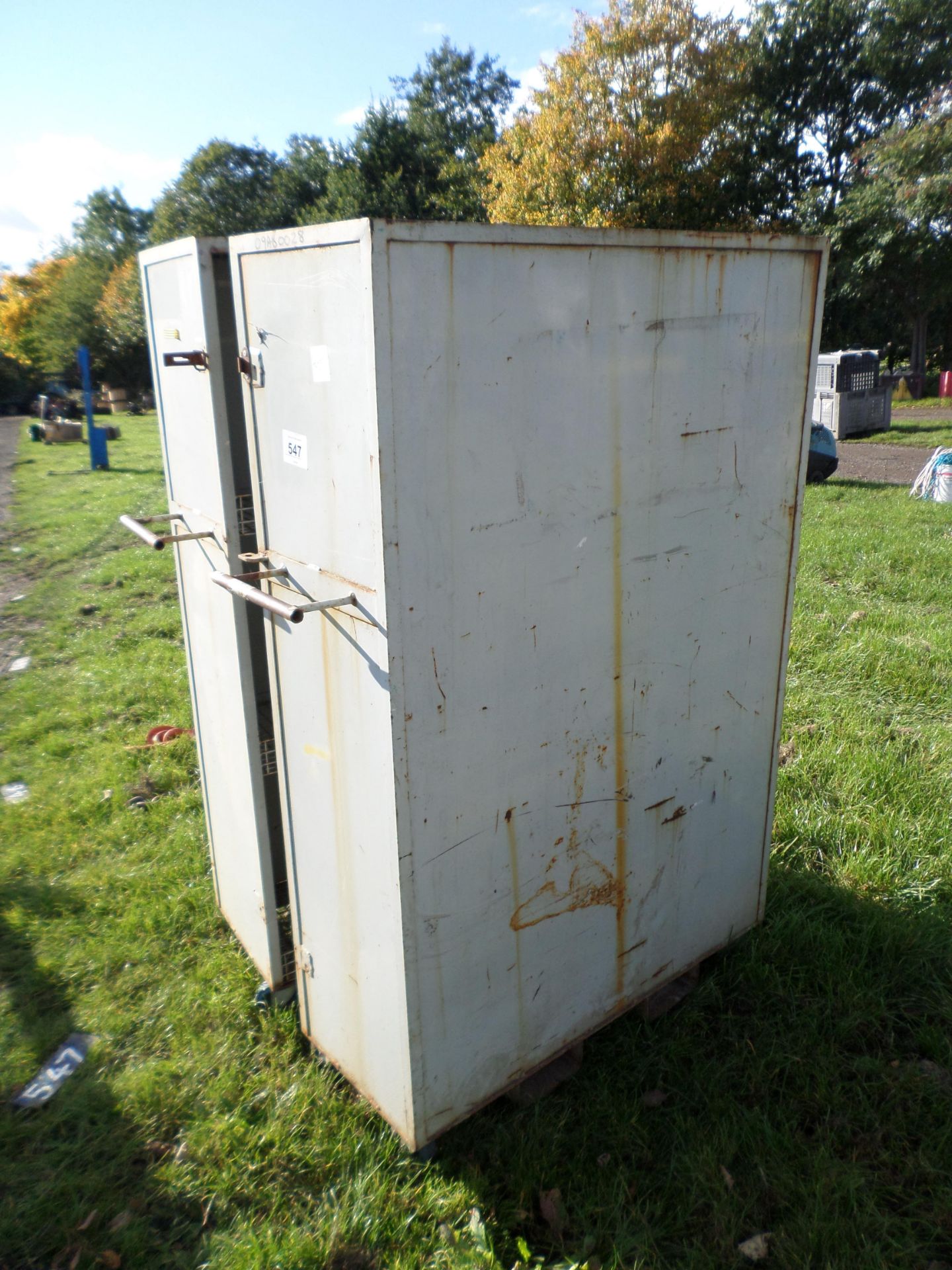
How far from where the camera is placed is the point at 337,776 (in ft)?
6.63

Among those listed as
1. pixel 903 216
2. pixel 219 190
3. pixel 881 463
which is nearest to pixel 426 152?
pixel 219 190

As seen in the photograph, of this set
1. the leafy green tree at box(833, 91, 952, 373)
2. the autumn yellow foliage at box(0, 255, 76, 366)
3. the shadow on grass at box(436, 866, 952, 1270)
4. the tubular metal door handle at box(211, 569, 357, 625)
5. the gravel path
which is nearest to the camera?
the tubular metal door handle at box(211, 569, 357, 625)

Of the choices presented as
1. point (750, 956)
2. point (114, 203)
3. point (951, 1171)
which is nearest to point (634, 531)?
point (750, 956)

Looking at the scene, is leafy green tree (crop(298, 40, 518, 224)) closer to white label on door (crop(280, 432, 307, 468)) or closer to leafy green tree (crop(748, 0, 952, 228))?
leafy green tree (crop(748, 0, 952, 228))

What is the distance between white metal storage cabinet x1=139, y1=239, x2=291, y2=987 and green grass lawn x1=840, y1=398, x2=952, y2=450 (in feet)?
50.6

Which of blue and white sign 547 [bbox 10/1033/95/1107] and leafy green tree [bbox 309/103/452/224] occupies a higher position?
leafy green tree [bbox 309/103/452/224]

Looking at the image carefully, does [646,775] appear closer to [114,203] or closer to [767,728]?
[767,728]

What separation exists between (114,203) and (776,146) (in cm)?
4392

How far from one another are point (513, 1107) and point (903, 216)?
23975mm

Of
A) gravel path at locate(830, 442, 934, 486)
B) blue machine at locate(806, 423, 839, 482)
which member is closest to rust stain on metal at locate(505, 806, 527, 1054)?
blue machine at locate(806, 423, 839, 482)

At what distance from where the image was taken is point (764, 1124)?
2.23 meters

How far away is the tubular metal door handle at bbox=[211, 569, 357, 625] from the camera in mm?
1677

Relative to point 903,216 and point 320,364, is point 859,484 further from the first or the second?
point 903,216

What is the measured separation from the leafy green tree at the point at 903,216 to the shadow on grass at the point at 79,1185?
23.7m
